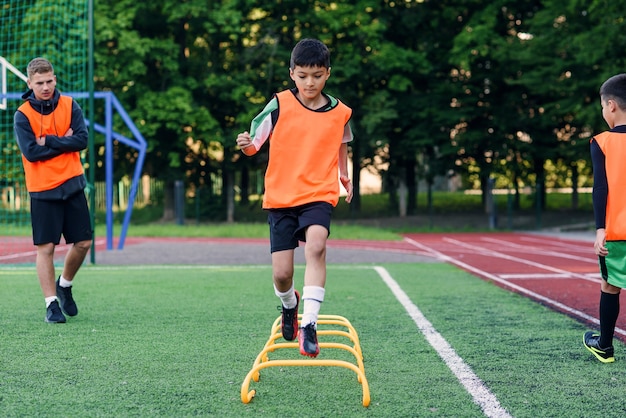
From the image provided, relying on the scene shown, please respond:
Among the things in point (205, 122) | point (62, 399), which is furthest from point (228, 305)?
point (205, 122)

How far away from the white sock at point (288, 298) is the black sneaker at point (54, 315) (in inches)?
101

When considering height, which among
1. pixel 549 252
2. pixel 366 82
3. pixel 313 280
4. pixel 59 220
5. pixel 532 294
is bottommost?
pixel 549 252

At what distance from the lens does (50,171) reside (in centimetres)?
692

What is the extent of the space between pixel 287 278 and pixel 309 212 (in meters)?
0.42

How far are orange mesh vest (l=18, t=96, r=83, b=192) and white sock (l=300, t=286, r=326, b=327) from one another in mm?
3088

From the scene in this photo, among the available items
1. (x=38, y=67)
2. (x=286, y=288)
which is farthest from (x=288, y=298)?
(x=38, y=67)

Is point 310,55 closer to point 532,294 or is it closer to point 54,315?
point 54,315

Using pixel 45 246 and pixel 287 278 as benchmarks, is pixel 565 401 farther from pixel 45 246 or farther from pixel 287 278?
pixel 45 246

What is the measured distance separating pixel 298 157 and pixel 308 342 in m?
1.11

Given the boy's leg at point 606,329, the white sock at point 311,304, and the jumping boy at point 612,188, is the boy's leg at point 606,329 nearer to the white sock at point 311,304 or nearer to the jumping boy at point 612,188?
the jumping boy at point 612,188

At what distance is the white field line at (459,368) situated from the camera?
414 cm

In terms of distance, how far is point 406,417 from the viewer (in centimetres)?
393

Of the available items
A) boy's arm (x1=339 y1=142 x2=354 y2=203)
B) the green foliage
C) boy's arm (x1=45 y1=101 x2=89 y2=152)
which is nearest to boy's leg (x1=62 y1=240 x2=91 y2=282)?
boy's arm (x1=45 y1=101 x2=89 y2=152)

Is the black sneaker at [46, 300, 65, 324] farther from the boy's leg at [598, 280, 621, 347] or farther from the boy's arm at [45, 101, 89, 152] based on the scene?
the boy's leg at [598, 280, 621, 347]
